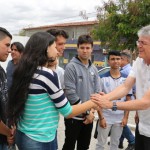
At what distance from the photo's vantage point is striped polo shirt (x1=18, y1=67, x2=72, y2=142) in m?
2.20

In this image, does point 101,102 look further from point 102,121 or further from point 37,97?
point 102,121

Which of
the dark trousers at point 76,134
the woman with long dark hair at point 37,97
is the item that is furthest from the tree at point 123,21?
the woman with long dark hair at point 37,97

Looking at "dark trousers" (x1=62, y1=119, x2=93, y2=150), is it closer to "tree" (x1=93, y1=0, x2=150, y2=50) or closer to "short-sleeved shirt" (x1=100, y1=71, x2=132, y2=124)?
"short-sleeved shirt" (x1=100, y1=71, x2=132, y2=124)

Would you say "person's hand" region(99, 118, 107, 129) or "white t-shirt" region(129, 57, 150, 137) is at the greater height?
"white t-shirt" region(129, 57, 150, 137)

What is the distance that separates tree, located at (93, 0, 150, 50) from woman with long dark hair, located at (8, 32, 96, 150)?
9.27m

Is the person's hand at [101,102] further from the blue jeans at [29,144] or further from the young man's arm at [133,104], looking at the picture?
the blue jeans at [29,144]

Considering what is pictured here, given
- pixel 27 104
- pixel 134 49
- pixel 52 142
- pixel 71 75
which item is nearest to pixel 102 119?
pixel 71 75

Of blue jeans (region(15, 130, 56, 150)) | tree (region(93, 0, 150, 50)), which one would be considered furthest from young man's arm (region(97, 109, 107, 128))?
tree (region(93, 0, 150, 50))

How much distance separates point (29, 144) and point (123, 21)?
10.2 metres

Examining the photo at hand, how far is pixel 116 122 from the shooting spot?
4184 millimetres

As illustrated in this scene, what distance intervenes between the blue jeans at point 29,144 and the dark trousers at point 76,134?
3.81 ft

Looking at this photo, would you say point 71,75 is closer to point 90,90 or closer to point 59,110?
point 90,90

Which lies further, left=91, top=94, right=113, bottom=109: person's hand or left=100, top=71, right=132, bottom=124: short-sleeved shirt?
left=100, top=71, right=132, bottom=124: short-sleeved shirt

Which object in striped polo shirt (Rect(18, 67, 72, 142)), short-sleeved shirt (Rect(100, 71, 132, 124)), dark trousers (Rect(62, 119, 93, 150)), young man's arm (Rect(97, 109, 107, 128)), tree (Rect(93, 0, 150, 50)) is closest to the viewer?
striped polo shirt (Rect(18, 67, 72, 142))
